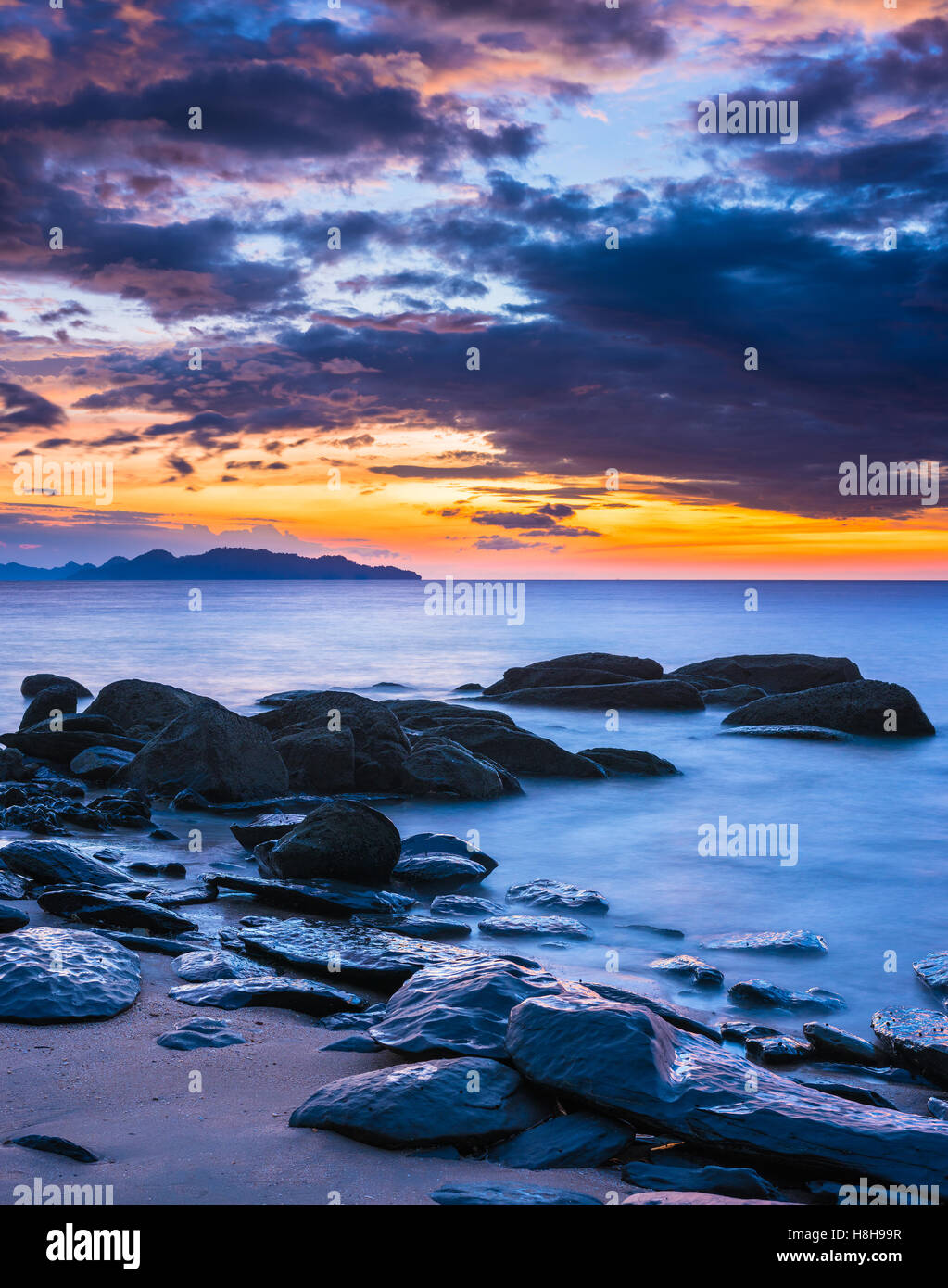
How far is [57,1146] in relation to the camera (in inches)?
156

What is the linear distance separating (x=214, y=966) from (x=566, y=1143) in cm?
313

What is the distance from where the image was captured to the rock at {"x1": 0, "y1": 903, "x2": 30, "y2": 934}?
6719 millimetres

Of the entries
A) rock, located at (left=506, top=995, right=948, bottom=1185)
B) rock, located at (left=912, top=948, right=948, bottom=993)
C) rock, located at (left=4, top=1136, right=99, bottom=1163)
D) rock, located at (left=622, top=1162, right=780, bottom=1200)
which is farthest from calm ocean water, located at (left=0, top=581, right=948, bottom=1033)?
rock, located at (left=4, top=1136, right=99, bottom=1163)

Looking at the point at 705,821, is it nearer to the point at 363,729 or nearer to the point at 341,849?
the point at 363,729

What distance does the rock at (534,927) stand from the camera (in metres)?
8.33

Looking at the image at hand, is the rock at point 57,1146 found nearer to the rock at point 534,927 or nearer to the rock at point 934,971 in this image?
the rock at point 534,927

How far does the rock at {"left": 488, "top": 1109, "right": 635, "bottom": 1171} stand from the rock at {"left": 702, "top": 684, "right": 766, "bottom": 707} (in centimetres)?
2160

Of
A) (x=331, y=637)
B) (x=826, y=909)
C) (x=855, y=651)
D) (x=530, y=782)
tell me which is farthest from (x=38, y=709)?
(x=855, y=651)

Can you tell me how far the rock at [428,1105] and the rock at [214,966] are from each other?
1.99 m

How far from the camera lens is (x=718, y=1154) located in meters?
4.36

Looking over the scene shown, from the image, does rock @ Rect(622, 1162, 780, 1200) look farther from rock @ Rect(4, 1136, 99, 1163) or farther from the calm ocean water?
the calm ocean water

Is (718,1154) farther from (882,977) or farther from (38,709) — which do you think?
(38,709)

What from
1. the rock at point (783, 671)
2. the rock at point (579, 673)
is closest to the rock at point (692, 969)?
the rock at point (579, 673)

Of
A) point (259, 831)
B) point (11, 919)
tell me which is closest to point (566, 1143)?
point (11, 919)
